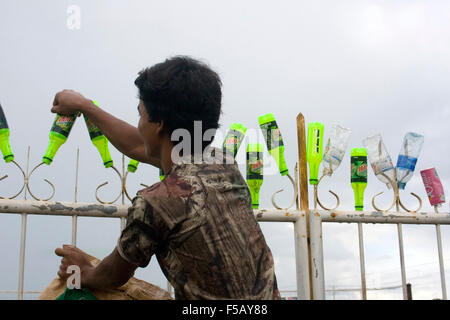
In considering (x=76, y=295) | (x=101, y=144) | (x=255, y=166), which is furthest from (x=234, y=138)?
(x=76, y=295)

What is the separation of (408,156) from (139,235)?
2032 mm

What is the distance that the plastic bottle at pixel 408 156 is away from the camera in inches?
103

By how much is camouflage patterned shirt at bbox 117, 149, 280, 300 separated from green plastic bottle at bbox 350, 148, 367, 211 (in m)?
1.51

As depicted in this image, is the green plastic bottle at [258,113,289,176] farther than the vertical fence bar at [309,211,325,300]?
Yes

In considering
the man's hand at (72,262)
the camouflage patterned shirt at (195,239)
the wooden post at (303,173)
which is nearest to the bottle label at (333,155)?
the wooden post at (303,173)

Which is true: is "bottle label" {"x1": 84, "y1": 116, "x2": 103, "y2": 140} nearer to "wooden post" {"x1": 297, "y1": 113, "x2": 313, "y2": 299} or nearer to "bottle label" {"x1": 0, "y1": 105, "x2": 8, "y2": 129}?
"bottle label" {"x1": 0, "y1": 105, "x2": 8, "y2": 129}

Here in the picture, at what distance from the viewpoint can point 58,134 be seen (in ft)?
6.59

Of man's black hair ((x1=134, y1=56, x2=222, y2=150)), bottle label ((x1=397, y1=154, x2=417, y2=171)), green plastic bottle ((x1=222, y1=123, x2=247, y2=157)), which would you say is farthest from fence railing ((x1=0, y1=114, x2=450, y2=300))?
man's black hair ((x1=134, y1=56, x2=222, y2=150))

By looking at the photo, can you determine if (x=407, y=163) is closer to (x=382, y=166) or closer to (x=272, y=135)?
(x=382, y=166)

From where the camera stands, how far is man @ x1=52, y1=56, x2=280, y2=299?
41.6 inches

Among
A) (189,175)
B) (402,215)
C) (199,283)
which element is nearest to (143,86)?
(189,175)

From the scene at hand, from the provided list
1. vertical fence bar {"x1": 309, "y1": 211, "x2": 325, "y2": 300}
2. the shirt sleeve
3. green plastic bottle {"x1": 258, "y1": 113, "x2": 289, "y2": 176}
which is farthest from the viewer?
green plastic bottle {"x1": 258, "y1": 113, "x2": 289, "y2": 176}

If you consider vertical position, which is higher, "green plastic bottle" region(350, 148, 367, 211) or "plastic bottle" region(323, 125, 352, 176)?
"plastic bottle" region(323, 125, 352, 176)
